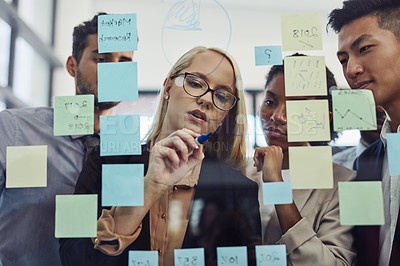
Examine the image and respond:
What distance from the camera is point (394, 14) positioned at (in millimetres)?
996

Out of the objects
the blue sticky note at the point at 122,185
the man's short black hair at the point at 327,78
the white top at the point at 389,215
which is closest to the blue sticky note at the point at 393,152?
the white top at the point at 389,215

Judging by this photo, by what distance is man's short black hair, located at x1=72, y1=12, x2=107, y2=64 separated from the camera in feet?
3.45

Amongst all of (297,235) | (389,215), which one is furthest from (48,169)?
(389,215)

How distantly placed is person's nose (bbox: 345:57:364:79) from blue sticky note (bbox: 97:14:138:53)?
0.57 m

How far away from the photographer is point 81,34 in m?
1.06

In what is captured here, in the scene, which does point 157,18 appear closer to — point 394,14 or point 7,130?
point 7,130

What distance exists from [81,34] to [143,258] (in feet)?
2.06

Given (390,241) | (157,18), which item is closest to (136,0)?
(157,18)

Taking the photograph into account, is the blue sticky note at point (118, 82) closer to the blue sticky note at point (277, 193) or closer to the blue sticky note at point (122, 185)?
the blue sticky note at point (122, 185)

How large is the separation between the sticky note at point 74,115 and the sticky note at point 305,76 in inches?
20.8

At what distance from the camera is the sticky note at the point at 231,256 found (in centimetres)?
98

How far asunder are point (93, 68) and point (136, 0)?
221 mm

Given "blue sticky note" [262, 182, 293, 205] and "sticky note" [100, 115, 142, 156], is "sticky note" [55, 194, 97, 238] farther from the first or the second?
"blue sticky note" [262, 182, 293, 205]

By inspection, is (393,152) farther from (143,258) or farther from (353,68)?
(143,258)
